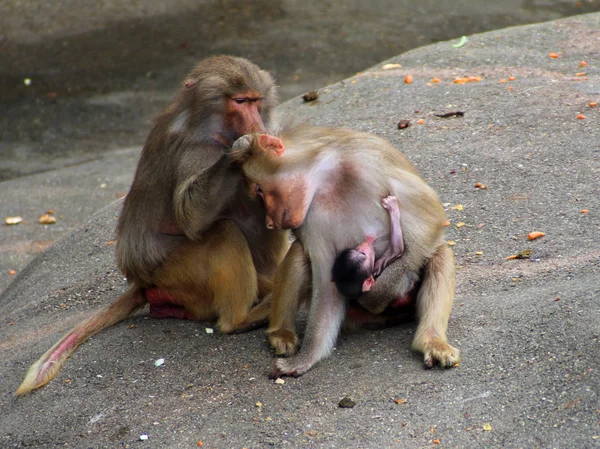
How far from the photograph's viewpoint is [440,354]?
4.12 meters

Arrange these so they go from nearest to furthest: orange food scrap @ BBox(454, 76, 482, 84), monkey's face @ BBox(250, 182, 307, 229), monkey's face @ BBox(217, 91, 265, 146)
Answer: monkey's face @ BBox(250, 182, 307, 229) → monkey's face @ BBox(217, 91, 265, 146) → orange food scrap @ BBox(454, 76, 482, 84)

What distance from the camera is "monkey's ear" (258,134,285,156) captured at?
425cm

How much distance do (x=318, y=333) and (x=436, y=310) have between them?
62cm

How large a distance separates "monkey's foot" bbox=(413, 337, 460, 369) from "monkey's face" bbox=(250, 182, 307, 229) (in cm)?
88

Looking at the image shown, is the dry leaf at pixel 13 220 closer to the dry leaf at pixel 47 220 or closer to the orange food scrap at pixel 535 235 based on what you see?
the dry leaf at pixel 47 220

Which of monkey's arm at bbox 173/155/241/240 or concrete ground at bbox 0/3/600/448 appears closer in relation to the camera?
concrete ground at bbox 0/3/600/448

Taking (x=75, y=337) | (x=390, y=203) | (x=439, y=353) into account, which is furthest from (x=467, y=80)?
(x=75, y=337)

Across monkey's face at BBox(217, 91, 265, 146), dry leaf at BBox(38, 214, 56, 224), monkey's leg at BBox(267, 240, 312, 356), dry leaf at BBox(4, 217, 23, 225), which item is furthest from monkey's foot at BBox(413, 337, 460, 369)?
dry leaf at BBox(4, 217, 23, 225)

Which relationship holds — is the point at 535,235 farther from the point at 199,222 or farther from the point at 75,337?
the point at 75,337

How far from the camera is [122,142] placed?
36.2ft

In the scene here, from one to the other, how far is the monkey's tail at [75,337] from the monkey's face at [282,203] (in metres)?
1.37

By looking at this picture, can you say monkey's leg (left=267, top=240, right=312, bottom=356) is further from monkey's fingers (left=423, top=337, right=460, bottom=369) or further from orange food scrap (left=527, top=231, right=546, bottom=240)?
orange food scrap (left=527, top=231, right=546, bottom=240)

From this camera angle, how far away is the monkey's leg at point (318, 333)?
436 centimetres

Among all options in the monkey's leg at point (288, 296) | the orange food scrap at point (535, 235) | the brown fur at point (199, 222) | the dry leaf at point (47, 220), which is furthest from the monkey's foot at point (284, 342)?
the dry leaf at point (47, 220)
